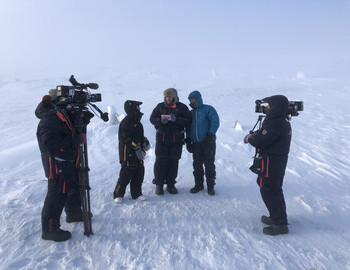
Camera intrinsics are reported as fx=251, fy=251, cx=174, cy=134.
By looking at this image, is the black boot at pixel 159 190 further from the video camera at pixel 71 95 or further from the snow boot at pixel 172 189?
the video camera at pixel 71 95

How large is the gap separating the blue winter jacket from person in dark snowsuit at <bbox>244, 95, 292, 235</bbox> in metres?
1.16

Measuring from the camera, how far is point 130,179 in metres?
4.66

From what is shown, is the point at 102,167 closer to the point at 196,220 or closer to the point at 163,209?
the point at 163,209

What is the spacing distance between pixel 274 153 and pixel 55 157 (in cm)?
298

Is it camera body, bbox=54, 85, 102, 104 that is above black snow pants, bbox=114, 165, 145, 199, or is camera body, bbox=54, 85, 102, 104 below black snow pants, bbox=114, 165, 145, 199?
above

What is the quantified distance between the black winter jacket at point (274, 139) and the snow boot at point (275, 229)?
743 mm

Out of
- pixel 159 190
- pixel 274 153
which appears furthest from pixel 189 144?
pixel 274 153

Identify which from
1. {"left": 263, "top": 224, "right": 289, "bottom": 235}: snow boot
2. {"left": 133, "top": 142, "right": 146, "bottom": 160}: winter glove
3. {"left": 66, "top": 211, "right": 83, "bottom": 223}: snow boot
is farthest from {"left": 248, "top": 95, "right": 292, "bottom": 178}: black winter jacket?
{"left": 66, "top": 211, "right": 83, "bottom": 223}: snow boot

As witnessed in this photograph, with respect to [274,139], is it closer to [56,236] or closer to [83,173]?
[83,173]

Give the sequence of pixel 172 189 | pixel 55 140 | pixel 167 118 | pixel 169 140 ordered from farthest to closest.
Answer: pixel 172 189 → pixel 169 140 → pixel 167 118 → pixel 55 140

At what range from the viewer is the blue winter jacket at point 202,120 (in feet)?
15.9

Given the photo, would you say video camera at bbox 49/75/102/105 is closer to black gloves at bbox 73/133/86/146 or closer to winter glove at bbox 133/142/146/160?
black gloves at bbox 73/133/86/146

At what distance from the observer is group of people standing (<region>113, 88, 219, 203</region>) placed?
4480mm

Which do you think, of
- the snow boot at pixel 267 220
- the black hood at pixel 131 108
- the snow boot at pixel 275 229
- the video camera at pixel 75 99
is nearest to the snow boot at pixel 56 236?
the video camera at pixel 75 99
